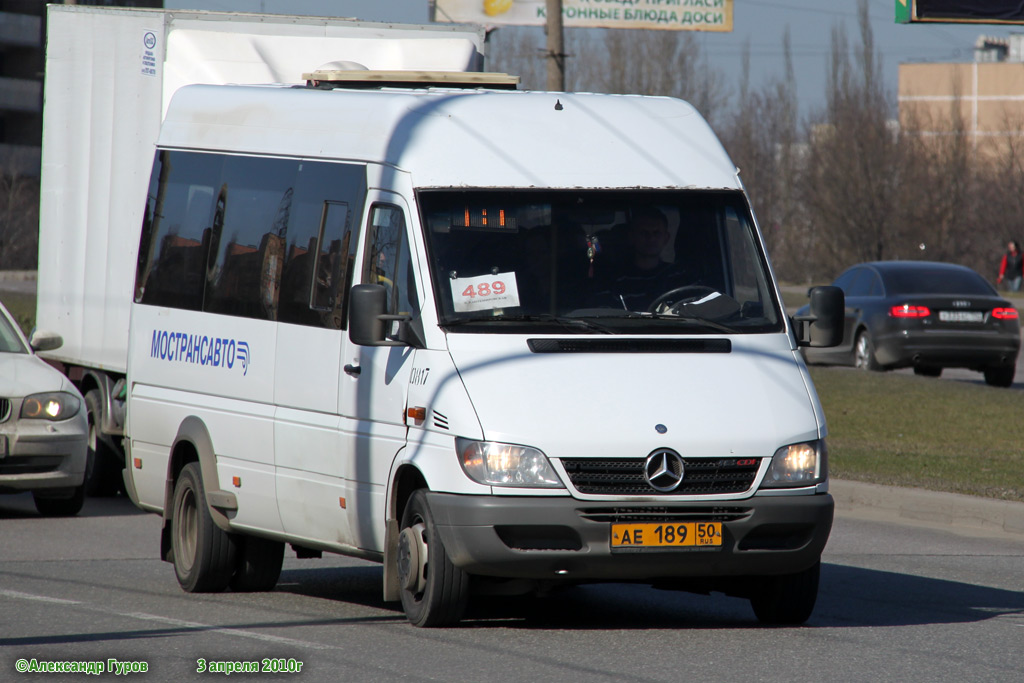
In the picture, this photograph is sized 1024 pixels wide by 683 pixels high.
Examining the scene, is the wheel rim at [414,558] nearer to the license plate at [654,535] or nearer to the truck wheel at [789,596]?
the license plate at [654,535]

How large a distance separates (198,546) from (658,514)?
10.3ft

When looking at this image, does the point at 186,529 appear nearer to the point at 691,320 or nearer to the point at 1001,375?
the point at 691,320

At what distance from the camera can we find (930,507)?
42.3 ft

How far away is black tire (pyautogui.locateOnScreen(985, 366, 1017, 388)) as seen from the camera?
2330cm

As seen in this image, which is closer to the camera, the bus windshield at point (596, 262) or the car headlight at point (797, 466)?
the car headlight at point (797, 466)

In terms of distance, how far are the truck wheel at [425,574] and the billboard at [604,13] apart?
23.3 meters

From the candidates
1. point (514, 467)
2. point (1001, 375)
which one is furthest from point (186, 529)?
point (1001, 375)

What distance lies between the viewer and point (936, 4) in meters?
19.6

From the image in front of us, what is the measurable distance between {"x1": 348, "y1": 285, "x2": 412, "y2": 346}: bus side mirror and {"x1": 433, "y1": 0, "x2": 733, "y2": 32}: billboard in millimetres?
22896

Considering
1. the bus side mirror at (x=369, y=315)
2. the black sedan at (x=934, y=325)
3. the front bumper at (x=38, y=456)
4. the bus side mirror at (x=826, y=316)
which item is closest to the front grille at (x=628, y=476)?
the bus side mirror at (x=369, y=315)

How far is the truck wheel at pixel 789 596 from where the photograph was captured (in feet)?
26.4

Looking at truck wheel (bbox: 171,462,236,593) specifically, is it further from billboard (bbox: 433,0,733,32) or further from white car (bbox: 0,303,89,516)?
billboard (bbox: 433,0,733,32)

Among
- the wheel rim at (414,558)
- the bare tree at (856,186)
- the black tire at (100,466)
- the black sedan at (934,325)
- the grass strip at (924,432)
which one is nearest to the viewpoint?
the wheel rim at (414,558)

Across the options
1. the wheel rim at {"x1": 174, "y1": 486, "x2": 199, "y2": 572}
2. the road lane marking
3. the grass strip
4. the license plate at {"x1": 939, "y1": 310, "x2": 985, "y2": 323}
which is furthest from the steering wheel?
the license plate at {"x1": 939, "y1": 310, "x2": 985, "y2": 323}
